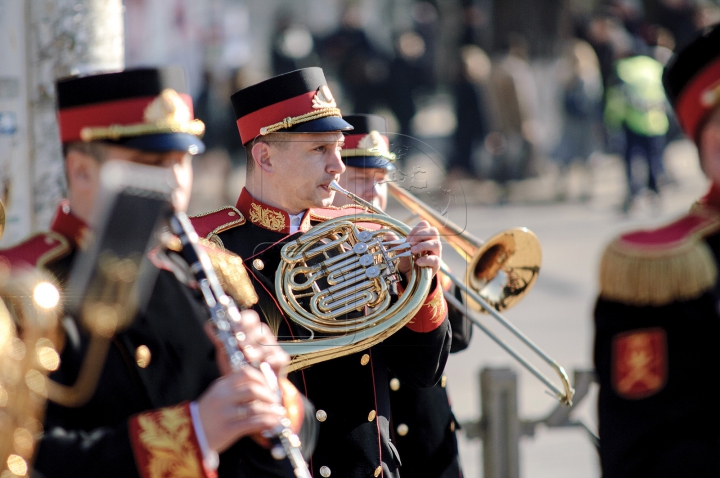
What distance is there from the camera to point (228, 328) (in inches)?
81.6

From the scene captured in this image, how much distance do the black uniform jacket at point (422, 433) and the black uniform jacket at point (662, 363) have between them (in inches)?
53.6

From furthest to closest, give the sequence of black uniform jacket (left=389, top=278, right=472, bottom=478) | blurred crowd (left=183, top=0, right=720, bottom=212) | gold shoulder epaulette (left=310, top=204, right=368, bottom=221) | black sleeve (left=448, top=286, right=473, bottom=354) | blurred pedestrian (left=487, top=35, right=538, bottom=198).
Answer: blurred pedestrian (left=487, top=35, right=538, bottom=198) < blurred crowd (left=183, top=0, right=720, bottom=212) < black sleeve (left=448, top=286, right=473, bottom=354) < black uniform jacket (left=389, top=278, right=472, bottom=478) < gold shoulder epaulette (left=310, top=204, right=368, bottom=221)

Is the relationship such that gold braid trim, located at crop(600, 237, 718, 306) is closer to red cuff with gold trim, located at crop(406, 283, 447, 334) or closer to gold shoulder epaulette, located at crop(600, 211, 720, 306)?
→ gold shoulder epaulette, located at crop(600, 211, 720, 306)

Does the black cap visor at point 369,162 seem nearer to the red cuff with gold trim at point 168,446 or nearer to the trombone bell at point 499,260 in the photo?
the trombone bell at point 499,260

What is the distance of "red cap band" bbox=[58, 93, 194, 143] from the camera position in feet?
7.34

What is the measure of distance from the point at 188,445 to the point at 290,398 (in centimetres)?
26

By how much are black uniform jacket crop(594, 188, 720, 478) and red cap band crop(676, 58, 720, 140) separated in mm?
240

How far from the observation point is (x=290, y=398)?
2217 millimetres

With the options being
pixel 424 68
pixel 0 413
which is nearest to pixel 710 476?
pixel 0 413

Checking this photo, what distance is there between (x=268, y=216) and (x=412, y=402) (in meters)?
0.82

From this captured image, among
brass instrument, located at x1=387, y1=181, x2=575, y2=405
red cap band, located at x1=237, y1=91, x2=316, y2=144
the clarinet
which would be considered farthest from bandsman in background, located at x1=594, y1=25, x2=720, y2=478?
brass instrument, located at x1=387, y1=181, x2=575, y2=405

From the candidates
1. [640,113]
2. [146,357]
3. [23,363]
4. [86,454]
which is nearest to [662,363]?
[146,357]

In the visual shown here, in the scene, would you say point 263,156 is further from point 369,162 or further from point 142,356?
point 142,356

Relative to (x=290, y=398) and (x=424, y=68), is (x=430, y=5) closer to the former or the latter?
(x=424, y=68)
